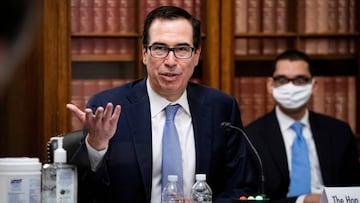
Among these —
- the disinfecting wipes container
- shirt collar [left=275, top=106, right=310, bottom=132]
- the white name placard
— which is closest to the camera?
the disinfecting wipes container

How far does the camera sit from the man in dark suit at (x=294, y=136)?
3021mm

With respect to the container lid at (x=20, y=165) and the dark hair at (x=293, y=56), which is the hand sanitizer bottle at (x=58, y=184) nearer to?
the container lid at (x=20, y=165)

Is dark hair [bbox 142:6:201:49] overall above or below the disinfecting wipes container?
above

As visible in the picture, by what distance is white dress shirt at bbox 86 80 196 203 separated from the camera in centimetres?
198

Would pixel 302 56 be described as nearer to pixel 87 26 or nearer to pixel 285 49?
pixel 285 49

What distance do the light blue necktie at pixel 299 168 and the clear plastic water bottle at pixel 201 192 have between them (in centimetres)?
131

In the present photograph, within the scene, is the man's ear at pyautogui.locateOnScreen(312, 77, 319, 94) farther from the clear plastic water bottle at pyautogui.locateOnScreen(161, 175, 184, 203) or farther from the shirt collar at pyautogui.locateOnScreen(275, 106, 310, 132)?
the clear plastic water bottle at pyautogui.locateOnScreen(161, 175, 184, 203)

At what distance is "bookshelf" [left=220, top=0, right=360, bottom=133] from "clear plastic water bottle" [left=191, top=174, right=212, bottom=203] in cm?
170

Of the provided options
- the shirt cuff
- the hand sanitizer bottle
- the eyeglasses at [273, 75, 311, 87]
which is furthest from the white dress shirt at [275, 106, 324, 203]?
the hand sanitizer bottle

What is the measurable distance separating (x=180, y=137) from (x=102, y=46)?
4.80ft

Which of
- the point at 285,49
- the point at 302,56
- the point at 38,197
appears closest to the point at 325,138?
the point at 302,56

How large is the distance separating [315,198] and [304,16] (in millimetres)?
1438

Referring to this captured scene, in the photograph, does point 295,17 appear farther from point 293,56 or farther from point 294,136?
point 294,136

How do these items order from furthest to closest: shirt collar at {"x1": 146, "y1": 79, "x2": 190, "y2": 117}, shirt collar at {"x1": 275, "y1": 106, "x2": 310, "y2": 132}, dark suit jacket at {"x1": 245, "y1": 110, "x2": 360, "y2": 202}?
shirt collar at {"x1": 275, "y1": 106, "x2": 310, "y2": 132}, dark suit jacket at {"x1": 245, "y1": 110, "x2": 360, "y2": 202}, shirt collar at {"x1": 146, "y1": 79, "x2": 190, "y2": 117}
